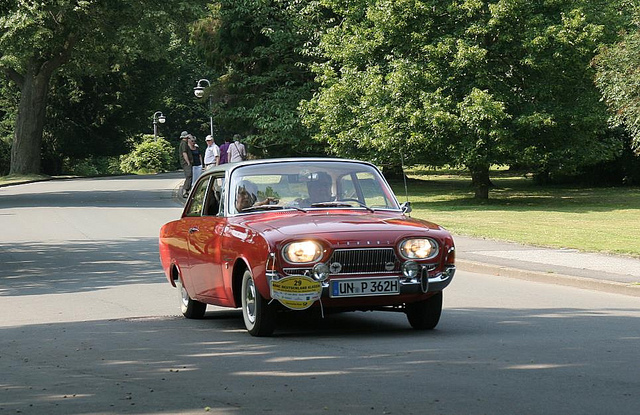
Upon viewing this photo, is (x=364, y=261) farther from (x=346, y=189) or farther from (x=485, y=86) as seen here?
(x=485, y=86)

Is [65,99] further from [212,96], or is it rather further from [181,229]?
[181,229]

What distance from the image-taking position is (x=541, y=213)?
3219 centimetres

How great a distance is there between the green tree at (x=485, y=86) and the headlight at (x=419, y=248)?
24.1 m

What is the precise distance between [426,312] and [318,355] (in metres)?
1.83

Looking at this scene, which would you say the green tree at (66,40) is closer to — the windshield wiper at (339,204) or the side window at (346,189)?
the side window at (346,189)

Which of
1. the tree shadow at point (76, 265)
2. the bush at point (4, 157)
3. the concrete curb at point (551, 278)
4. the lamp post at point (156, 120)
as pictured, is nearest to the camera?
the concrete curb at point (551, 278)

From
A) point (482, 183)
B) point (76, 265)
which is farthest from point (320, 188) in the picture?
point (482, 183)

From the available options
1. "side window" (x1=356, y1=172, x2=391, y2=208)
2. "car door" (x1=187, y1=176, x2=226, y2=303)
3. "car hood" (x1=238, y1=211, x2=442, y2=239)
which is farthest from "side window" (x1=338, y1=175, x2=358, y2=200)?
"car door" (x1=187, y1=176, x2=226, y2=303)

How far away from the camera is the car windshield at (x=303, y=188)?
445 inches

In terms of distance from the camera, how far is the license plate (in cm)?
1002

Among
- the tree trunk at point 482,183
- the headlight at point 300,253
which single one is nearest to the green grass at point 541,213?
the tree trunk at point 482,183

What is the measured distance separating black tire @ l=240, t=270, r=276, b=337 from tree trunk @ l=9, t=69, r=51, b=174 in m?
55.3

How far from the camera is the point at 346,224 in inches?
406

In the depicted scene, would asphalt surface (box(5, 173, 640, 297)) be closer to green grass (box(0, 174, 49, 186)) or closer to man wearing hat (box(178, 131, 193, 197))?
man wearing hat (box(178, 131, 193, 197))
